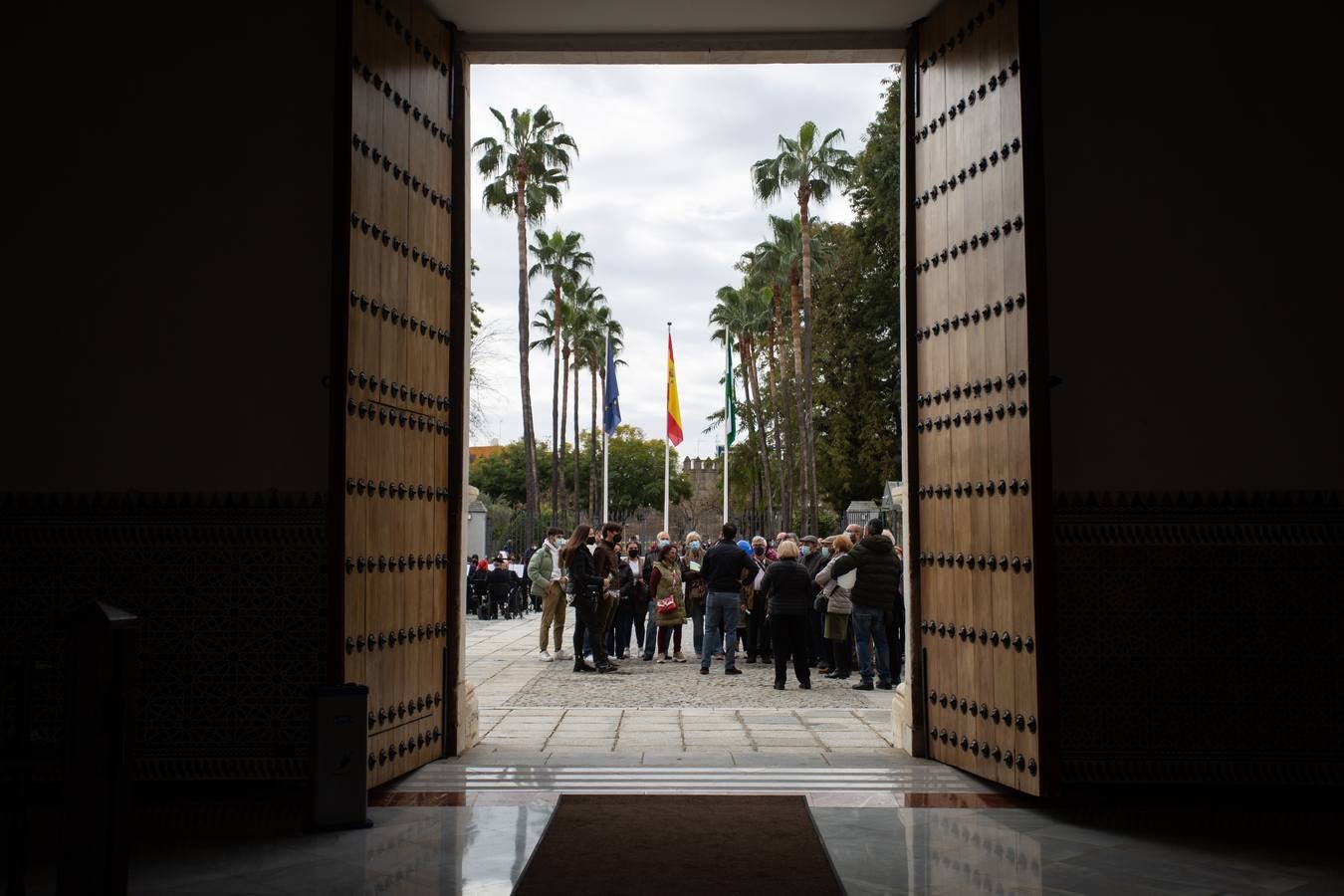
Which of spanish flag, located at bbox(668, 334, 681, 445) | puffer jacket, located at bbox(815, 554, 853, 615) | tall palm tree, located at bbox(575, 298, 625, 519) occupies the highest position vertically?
tall palm tree, located at bbox(575, 298, 625, 519)

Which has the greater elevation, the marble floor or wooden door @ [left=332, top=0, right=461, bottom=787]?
wooden door @ [left=332, top=0, right=461, bottom=787]

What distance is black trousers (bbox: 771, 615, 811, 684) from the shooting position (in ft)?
33.5

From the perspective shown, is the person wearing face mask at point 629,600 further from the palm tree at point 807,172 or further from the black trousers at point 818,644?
the palm tree at point 807,172

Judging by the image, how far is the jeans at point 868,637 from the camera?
396 inches

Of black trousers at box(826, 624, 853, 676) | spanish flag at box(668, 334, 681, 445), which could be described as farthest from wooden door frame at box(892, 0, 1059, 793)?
spanish flag at box(668, 334, 681, 445)

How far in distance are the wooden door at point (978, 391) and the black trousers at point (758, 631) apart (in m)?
6.11

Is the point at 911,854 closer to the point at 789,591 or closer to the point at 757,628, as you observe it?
the point at 789,591

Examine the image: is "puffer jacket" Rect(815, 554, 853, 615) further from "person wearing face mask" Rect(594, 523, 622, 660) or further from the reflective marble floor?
the reflective marble floor

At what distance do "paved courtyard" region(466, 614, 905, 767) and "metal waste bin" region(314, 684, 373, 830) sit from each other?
1.48 meters

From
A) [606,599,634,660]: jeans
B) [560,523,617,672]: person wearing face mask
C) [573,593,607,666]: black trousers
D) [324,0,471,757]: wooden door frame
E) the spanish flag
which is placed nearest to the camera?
[324,0,471,757]: wooden door frame

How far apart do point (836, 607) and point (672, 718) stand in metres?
3.19

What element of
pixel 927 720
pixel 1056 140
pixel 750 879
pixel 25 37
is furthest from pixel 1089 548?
pixel 25 37

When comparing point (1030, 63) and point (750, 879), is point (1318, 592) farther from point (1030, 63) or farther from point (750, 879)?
point (750, 879)

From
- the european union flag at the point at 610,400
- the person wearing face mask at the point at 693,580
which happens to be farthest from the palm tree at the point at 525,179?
the person wearing face mask at the point at 693,580
